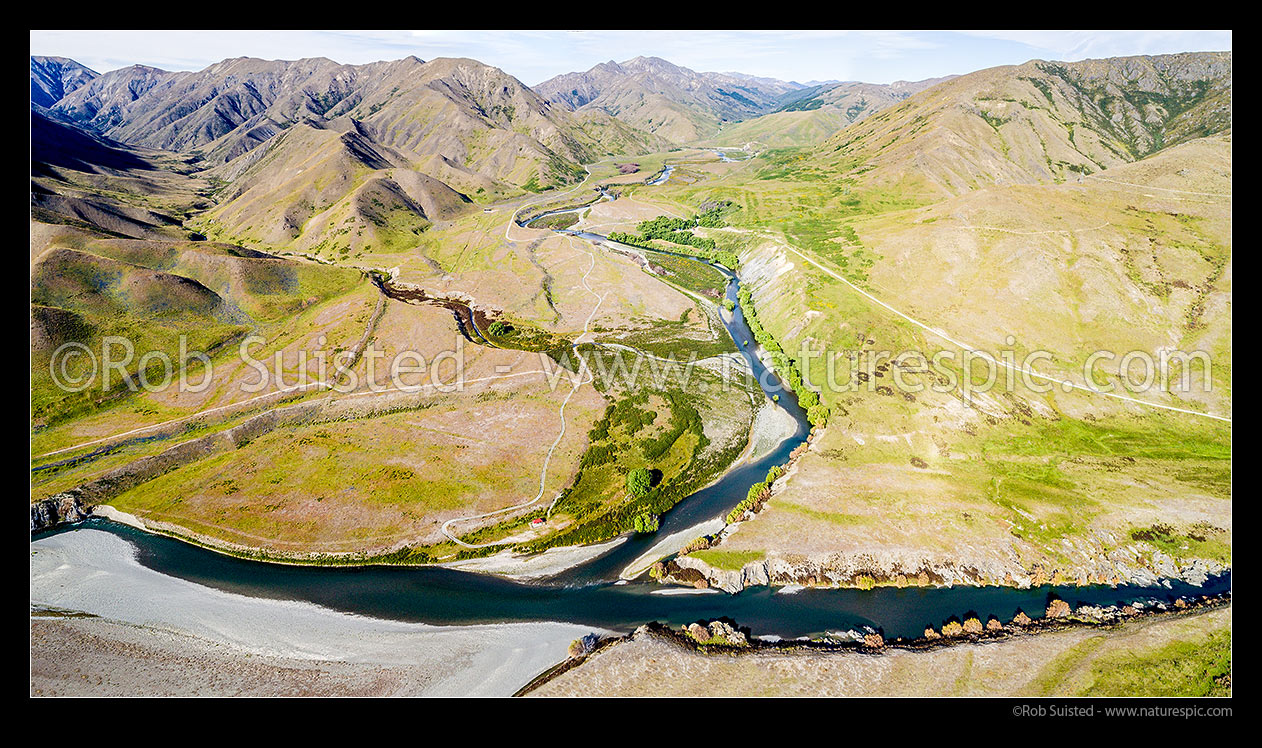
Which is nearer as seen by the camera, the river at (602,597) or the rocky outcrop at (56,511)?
the river at (602,597)

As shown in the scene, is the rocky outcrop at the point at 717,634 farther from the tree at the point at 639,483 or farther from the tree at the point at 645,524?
the tree at the point at 639,483

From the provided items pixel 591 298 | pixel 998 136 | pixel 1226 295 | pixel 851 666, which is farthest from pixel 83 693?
pixel 998 136

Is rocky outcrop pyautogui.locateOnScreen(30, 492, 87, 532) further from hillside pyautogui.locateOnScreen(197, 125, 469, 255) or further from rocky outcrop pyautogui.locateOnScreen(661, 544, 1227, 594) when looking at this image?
hillside pyautogui.locateOnScreen(197, 125, 469, 255)

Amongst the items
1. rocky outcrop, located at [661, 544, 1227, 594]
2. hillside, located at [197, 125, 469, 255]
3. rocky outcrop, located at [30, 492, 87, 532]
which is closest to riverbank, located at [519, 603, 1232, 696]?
rocky outcrop, located at [661, 544, 1227, 594]

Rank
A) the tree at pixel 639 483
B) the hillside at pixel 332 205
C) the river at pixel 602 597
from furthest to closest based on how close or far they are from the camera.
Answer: the hillside at pixel 332 205, the tree at pixel 639 483, the river at pixel 602 597

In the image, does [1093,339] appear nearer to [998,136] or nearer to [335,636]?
[335,636]

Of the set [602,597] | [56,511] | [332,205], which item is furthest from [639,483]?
[332,205]

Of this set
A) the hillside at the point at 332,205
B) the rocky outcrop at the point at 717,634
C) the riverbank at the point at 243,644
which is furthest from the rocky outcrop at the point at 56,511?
the hillside at the point at 332,205

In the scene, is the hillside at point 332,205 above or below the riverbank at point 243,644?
above
